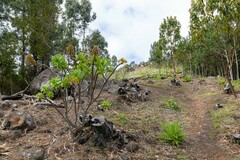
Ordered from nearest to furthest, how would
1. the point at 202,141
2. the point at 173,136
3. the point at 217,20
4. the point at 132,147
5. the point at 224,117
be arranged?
the point at 132,147 < the point at 173,136 < the point at 202,141 < the point at 224,117 < the point at 217,20

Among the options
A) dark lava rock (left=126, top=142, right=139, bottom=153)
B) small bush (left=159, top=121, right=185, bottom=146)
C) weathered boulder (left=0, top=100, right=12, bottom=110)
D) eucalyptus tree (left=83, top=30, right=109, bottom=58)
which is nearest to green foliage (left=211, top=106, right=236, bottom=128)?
small bush (left=159, top=121, right=185, bottom=146)

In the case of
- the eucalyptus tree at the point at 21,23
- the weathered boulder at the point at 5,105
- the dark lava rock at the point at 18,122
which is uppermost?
the eucalyptus tree at the point at 21,23

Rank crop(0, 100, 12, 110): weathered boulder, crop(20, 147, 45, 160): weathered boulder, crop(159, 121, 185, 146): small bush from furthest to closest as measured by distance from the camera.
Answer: crop(0, 100, 12, 110): weathered boulder
crop(159, 121, 185, 146): small bush
crop(20, 147, 45, 160): weathered boulder

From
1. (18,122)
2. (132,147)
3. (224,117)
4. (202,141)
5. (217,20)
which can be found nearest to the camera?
(132,147)

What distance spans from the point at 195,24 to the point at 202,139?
8768mm

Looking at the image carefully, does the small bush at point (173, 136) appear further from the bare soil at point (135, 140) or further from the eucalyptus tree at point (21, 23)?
the eucalyptus tree at point (21, 23)

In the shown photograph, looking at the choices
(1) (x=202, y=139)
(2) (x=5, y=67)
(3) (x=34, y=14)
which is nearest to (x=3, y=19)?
(3) (x=34, y=14)

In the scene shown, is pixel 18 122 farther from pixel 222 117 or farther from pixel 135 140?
pixel 222 117

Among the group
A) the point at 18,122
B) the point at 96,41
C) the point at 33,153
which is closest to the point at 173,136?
the point at 33,153

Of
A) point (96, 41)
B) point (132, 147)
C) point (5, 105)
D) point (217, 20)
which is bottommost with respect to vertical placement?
point (132, 147)

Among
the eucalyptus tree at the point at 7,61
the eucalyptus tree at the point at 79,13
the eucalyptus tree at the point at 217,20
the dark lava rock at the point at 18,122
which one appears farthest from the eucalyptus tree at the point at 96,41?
the dark lava rock at the point at 18,122

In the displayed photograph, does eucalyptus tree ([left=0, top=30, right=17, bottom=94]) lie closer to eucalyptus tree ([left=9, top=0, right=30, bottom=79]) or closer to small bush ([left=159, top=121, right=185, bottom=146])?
eucalyptus tree ([left=9, top=0, right=30, bottom=79])

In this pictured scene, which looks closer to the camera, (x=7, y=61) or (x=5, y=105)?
(x=5, y=105)

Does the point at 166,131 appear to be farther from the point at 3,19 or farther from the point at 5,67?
the point at 3,19
